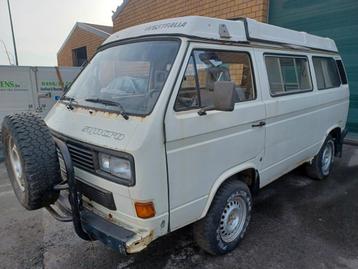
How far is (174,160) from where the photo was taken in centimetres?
226

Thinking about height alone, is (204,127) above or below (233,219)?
above

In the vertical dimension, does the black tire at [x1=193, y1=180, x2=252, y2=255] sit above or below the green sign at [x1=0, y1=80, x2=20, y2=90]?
below

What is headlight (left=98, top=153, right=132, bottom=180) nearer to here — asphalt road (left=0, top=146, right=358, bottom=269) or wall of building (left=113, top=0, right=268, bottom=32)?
asphalt road (left=0, top=146, right=358, bottom=269)

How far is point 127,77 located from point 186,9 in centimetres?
653

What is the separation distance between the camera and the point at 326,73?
4.76m

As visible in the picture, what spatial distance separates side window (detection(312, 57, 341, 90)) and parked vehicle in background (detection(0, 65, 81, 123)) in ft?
20.7

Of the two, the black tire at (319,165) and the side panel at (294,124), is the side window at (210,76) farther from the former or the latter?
the black tire at (319,165)

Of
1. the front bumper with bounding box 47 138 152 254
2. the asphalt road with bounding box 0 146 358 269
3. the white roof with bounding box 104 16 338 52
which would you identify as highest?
the white roof with bounding box 104 16 338 52

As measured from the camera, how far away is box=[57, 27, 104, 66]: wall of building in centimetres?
1512

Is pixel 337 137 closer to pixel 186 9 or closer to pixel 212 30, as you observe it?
pixel 212 30

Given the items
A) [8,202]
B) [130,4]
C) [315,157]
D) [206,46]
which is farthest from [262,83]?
[130,4]

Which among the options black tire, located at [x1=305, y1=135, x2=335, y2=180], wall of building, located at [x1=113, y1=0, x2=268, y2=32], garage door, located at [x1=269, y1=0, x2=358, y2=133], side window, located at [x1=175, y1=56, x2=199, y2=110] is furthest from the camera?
wall of building, located at [x1=113, y1=0, x2=268, y2=32]

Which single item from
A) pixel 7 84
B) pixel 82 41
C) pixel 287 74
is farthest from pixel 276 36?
pixel 82 41

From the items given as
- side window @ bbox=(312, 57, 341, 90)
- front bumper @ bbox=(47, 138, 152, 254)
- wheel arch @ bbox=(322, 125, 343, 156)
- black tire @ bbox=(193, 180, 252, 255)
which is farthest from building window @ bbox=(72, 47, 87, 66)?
black tire @ bbox=(193, 180, 252, 255)
